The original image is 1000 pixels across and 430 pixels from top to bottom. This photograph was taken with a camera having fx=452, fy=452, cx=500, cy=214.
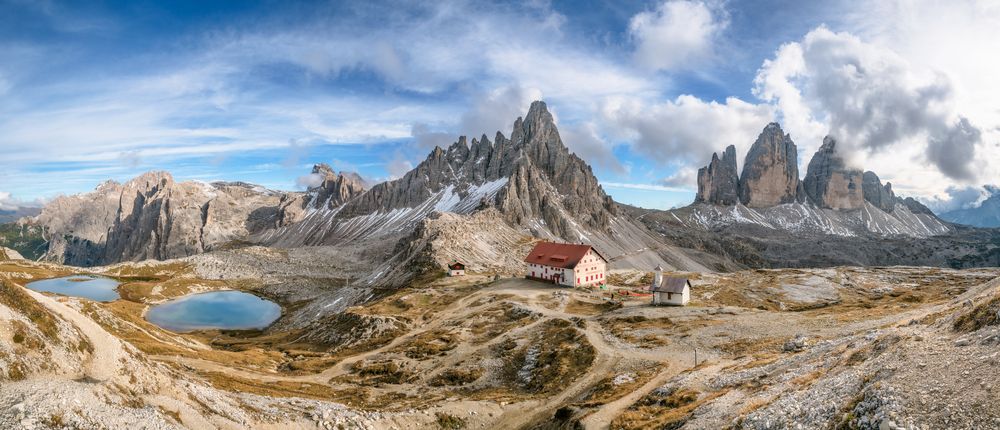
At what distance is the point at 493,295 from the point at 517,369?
A: 41402 mm

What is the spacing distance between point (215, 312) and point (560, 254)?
4350 inches

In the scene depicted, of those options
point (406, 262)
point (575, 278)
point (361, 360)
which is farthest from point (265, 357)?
point (406, 262)

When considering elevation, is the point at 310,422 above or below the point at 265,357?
above

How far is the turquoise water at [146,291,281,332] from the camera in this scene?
126 m

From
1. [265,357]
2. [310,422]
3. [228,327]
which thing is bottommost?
[228,327]

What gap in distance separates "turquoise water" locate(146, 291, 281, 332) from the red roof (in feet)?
266

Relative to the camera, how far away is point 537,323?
74375 millimetres

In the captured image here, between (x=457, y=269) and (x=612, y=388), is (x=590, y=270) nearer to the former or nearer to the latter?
(x=457, y=269)

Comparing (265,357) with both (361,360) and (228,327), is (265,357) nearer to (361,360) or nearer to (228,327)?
(361,360)

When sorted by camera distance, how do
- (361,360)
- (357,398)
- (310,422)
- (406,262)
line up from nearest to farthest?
(310,422)
(357,398)
(361,360)
(406,262)

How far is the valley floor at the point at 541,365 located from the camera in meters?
20.7

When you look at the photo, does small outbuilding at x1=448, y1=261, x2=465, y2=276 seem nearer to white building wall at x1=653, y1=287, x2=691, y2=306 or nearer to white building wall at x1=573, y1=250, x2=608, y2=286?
white building wall at x1=573, y1=250, x2=608, y2=286

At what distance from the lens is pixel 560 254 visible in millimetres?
110688

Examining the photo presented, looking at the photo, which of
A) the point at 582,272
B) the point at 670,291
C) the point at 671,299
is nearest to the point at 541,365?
the point at 670,291
